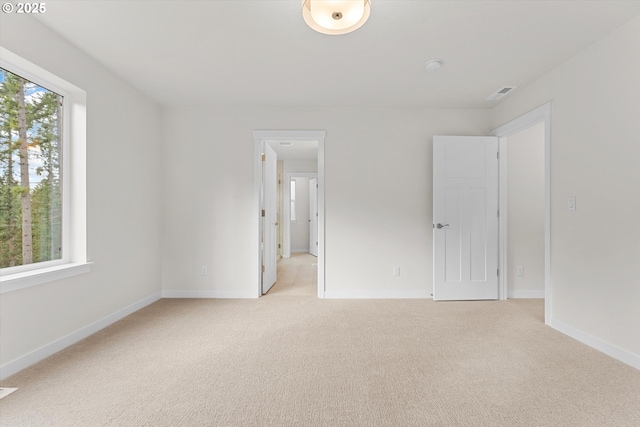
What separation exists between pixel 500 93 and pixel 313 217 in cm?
565

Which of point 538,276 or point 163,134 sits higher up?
point 163,134

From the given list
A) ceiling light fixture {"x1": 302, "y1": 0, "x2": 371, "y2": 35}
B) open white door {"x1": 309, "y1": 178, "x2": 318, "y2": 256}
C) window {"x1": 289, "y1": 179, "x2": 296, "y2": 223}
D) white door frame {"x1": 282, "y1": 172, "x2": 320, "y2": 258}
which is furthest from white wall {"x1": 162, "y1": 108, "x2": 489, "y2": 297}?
window {"x1": 289, "y1": 179, "x2": 296, "y2": 223}

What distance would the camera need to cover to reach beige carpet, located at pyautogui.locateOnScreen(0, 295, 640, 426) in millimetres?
1641

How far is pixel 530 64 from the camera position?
2838 millimetres

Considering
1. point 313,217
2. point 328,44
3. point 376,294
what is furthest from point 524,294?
point 313,217

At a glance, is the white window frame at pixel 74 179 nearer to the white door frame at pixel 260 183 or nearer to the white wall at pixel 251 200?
the white wall at pixel 251 200

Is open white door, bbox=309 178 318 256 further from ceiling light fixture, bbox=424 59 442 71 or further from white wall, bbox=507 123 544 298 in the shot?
ceiling light fixture, bbox=424 59 442 71

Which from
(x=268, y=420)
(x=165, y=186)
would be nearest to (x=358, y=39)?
(x=268, y=420)

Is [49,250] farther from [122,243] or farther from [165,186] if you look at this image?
[165,186]

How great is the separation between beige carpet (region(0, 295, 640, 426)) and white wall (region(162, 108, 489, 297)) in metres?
0.94

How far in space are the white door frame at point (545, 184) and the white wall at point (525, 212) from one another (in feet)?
0.35

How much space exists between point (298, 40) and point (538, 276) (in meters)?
3.99

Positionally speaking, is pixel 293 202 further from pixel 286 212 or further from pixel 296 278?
pixel 296 278

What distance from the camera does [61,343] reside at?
243 cm
